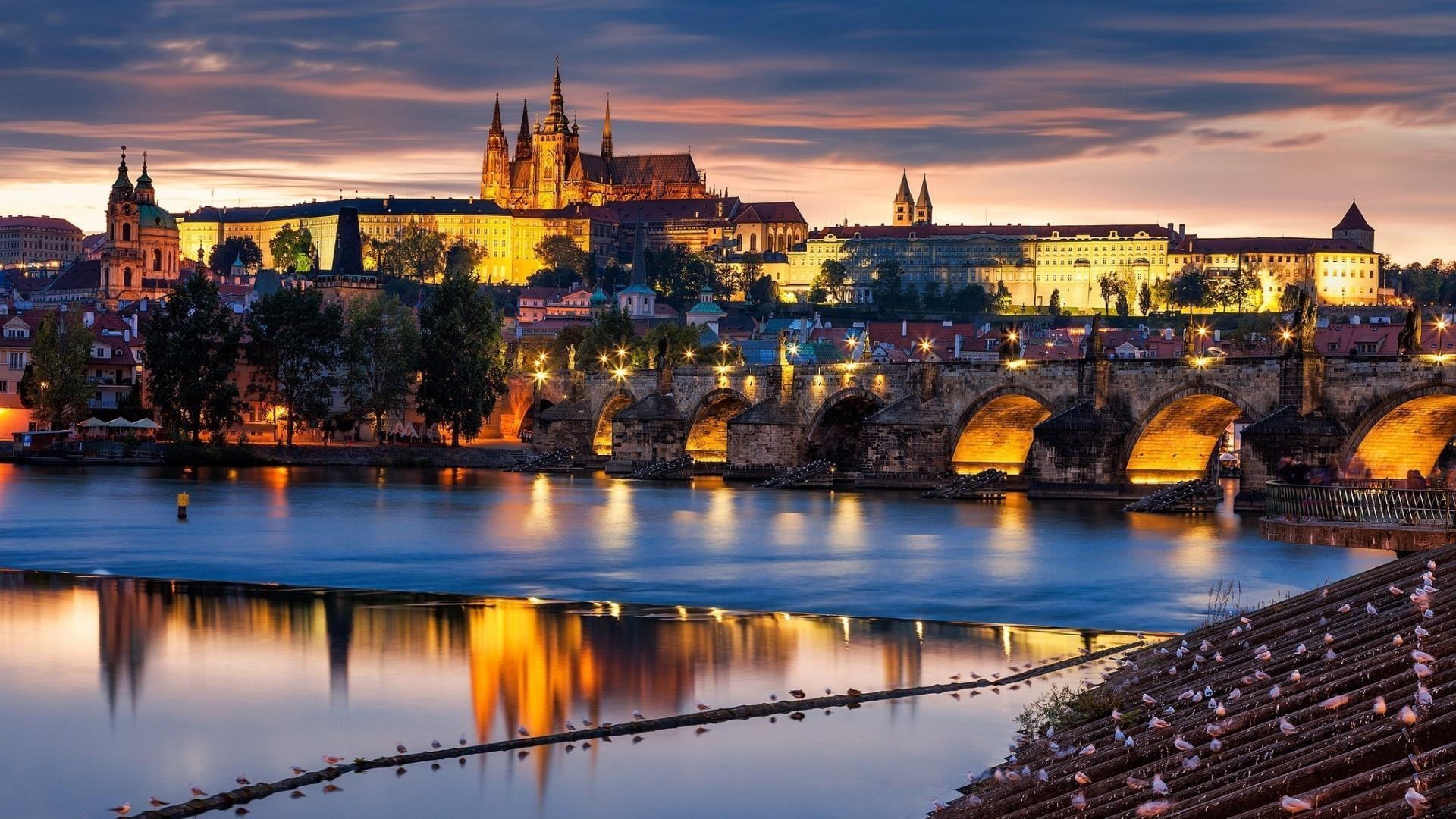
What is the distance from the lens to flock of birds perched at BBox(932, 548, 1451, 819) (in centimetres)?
1152

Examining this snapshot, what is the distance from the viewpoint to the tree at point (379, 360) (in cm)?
8706

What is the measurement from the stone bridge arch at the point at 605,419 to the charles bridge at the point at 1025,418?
7 centimetres

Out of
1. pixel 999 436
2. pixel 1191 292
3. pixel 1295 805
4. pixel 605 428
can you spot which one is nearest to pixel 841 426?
pixel 999 436

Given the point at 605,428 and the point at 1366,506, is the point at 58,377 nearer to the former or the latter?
the point at 605,428

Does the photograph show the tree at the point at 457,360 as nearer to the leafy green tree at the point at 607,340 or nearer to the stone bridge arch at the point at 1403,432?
the leafy green tree at the point at 607,340

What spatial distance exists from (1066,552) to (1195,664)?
2431 cm

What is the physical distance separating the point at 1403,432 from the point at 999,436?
16.9m

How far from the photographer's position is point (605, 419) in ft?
277

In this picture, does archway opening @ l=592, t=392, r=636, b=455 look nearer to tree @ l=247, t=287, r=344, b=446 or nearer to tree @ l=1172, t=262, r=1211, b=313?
tree @ l=247, t=287, r=344, b=446

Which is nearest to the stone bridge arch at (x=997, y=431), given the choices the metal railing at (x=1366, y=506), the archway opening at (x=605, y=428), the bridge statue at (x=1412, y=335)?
the bridge statue at (x=1412, y=335)

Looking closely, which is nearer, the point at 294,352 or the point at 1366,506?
the point at 1366,506

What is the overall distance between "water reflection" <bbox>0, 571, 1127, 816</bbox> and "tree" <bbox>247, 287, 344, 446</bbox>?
5126 centimetres

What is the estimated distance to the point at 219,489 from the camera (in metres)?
64.8

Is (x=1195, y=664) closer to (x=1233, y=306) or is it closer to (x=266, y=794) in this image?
(x=266, y=794)
